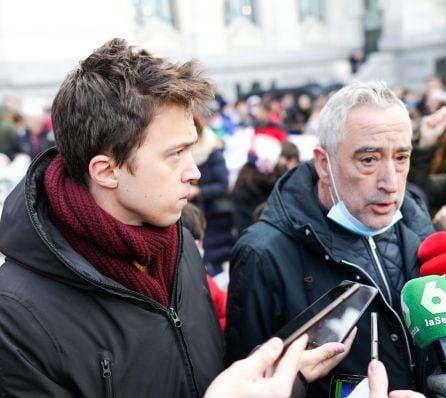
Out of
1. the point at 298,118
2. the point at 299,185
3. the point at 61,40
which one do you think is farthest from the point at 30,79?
the point at 299,185

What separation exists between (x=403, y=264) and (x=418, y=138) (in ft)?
6.16

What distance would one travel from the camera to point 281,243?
1.91 metres

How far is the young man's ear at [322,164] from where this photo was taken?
1.98 m

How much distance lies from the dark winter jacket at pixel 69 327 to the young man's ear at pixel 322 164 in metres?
0.81

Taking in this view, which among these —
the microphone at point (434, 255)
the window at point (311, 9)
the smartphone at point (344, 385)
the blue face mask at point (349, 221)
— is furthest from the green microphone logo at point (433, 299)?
the window at point (311, 9)

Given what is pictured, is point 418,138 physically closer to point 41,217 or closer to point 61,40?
point 41,217

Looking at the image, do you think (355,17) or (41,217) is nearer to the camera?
(41,217)

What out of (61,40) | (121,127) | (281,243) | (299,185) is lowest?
(281,243)

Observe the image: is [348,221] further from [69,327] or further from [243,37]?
[243,37]

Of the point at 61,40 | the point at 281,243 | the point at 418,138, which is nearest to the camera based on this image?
the point at 281,243

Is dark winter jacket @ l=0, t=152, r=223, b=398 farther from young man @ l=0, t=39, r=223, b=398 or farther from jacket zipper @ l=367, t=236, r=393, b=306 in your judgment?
jacket zipper @ l=367, t=236, r=393, b=306

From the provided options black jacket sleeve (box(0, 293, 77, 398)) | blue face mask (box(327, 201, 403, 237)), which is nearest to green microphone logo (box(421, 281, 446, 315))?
blue face mask (box(327, 201, 403, 237))

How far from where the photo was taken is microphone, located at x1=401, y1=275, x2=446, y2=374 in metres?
1.52

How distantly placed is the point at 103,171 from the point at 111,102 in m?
0.18
